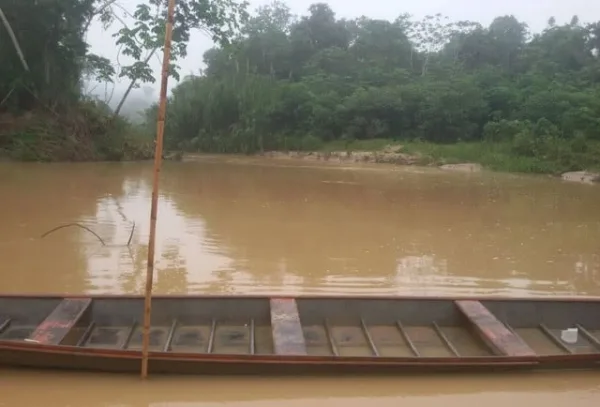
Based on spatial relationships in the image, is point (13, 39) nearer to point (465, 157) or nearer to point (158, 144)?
point (465, 157)

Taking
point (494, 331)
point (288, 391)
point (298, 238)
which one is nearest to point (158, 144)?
point (288, 391)

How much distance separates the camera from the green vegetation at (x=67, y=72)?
70.7 feet

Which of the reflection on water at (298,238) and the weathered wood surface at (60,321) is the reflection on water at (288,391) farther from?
the reflection on water at (298,238)

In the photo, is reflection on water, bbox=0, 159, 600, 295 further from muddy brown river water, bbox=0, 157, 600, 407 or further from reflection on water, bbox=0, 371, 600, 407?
reflection on water, bbox=0, 371, 600, 407

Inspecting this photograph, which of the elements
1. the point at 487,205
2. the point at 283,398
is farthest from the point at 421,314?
the point at 487,205

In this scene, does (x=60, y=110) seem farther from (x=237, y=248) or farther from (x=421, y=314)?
(x=421, y=314)

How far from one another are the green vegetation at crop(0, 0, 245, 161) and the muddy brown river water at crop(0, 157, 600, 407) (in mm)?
5764

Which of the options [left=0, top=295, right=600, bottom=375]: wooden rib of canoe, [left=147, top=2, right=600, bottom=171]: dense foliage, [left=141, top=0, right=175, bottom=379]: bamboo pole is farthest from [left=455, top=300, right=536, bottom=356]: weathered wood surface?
[left=147, top=2, right=600, bottom=171]: dense foliage

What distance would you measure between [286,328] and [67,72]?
21.1m

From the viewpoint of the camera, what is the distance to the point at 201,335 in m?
4.66

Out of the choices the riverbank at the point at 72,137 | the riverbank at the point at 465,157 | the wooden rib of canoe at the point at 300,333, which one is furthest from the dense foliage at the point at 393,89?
the wooden rib of canoe at the point at 300,333

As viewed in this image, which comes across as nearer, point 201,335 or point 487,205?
point 201,335

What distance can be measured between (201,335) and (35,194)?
999 cm

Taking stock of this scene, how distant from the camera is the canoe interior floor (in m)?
4.46
